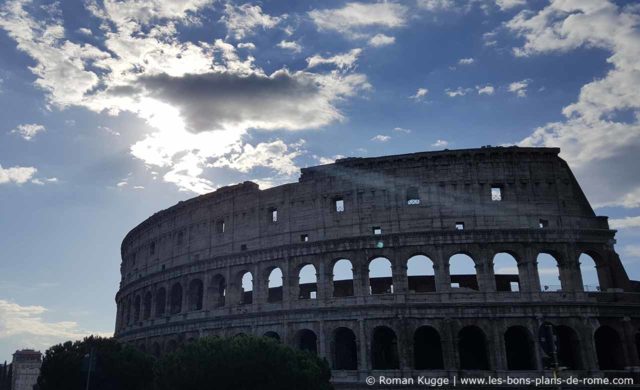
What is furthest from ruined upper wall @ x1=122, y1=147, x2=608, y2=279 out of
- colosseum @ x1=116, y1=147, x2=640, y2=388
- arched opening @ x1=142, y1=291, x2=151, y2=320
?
arched opening @ x1=142, y1=291, x2=151, y2=320

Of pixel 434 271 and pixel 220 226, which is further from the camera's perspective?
pixel 220 226

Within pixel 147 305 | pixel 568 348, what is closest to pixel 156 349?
pixel 147 305

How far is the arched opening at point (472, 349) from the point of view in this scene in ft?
97.0

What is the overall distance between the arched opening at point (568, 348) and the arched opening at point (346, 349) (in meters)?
11.8

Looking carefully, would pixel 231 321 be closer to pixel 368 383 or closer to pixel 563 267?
pixel 368 383

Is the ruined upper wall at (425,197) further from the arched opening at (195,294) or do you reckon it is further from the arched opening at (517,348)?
the arched opening at (517,348)

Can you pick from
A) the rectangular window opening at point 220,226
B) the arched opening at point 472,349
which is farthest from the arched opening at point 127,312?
the arched opening at point 472,349

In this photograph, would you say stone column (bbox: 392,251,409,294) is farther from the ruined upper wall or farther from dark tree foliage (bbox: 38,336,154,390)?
dark tree foliage (bbox: 38,336,154,390)

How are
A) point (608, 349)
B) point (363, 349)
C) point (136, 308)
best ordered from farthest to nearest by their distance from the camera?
point (136, 308)
point (363, 349)
point (608, 349)

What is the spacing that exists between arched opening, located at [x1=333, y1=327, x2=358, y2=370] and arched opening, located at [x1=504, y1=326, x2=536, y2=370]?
352 inches

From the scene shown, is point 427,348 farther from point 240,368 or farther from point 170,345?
point 170,345

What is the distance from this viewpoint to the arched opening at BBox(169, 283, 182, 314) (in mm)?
39938

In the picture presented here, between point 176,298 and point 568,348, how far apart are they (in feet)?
90.9

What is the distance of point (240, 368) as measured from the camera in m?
20.7
